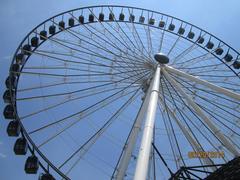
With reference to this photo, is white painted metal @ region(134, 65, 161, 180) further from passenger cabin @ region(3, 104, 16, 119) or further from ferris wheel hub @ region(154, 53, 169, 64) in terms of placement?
passenger cabin @ region(3, 104, 16, 119)

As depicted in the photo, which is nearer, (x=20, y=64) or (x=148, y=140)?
(x=148, y=140)

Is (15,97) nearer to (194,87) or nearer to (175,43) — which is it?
(194,87)

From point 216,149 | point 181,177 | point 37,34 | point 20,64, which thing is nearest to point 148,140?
point 181,177

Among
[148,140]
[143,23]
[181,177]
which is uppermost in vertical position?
[143,23]

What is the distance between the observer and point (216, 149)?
2077 centimetres

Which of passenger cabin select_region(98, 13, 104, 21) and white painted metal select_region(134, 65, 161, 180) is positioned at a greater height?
passenger cabin select_region(98, 13, 104, 21)

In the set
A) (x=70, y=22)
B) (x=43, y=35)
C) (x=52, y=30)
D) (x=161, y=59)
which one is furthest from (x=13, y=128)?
(x=70, y=22)

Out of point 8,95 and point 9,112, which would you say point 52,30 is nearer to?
point 8,95

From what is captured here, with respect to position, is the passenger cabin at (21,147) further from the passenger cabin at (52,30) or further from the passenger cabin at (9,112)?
the passenger cabin at (52,30)

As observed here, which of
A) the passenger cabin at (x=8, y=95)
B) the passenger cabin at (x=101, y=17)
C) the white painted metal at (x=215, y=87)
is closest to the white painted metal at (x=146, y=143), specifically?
the white painted metal at (x=215, y=87)

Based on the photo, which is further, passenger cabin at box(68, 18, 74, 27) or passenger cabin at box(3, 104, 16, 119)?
passenger cabin at box(68, 18, 74, 27)

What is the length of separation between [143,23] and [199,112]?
1362 centimetres

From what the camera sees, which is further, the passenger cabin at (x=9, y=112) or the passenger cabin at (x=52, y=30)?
the passenger cabin at (x=52, y=30)

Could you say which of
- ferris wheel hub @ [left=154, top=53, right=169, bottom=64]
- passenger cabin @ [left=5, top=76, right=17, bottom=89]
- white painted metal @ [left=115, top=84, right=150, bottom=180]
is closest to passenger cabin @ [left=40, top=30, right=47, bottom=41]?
passenger cabin @ [left=5, top=76, right=17, bottom=89]
